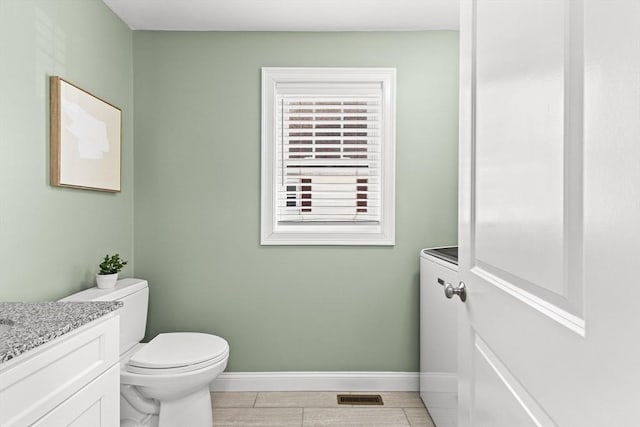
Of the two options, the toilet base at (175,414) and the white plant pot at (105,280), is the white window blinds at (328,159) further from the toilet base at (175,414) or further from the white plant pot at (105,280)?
the toilet base at (175,414)

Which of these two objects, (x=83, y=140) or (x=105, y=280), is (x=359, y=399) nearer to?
(x=105, y=280)

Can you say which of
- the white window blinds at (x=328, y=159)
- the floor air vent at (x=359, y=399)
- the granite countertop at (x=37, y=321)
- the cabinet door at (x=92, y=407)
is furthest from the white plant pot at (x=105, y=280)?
the floor air vent at (x=359, y=399)

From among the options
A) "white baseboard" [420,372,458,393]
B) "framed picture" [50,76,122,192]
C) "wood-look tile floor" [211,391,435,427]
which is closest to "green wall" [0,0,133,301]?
"framed picture" [50,76,122,192]

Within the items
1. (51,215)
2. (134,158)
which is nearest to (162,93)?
(134,158)

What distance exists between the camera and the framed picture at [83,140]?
1868mm

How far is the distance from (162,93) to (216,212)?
0.83m

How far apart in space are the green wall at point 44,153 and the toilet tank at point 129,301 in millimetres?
133

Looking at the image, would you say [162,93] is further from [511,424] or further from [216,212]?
[511,424]

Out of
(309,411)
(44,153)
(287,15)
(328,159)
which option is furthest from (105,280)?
(287,15)

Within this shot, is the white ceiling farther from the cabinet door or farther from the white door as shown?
the cabinet door

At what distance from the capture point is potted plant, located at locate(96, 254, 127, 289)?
7.22 ft

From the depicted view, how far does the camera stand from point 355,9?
95.7 inches

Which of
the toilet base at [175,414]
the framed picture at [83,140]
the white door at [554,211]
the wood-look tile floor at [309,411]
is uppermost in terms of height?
the framed picture at [83,140]

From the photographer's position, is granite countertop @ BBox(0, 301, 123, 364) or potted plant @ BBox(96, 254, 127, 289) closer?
granite countertop @ BBox(0, 301, 123, 364)
